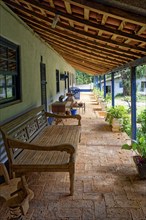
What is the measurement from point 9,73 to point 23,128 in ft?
3.01

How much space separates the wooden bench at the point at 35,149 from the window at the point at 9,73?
0.42 m

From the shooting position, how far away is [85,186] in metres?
3.89

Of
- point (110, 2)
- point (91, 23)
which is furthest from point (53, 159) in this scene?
point (110, 2)

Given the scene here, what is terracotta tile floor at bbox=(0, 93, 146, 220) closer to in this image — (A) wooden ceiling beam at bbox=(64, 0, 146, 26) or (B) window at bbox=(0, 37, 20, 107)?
(B) window at bbox=(0, 37, 20, 107)

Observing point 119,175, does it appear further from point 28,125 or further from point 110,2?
point 110,2

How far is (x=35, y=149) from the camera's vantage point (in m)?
3.54

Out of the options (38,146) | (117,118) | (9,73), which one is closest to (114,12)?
(38,146)

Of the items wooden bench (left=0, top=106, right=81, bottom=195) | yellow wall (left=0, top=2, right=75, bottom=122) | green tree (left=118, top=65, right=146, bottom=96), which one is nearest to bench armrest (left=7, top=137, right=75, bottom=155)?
wooden bench (left=0, top=106, right=81, bottom=195)

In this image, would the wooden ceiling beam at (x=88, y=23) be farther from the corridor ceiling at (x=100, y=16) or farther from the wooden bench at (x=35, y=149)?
the wooden bench at (x=35, y=149)

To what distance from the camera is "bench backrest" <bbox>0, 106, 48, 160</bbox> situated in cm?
371

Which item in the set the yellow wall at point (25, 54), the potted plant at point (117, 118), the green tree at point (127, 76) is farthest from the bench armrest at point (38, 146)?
the green tree at point (127, 76)

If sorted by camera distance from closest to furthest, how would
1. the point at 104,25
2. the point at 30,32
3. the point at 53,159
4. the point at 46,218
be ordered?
the point at 46,218, the point at 104,25, the point at 53,159, the point at 30,32

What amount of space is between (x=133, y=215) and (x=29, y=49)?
13.6 feet

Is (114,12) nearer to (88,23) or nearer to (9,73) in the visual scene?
(88,23)
